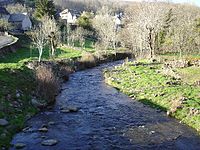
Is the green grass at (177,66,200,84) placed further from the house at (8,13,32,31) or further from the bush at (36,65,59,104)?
the house at (8,13,32,31)

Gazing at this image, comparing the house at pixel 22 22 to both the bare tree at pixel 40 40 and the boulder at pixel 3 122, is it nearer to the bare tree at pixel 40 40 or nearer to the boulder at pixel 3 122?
the bare tree at pixel 40 40

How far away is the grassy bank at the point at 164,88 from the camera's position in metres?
30.0

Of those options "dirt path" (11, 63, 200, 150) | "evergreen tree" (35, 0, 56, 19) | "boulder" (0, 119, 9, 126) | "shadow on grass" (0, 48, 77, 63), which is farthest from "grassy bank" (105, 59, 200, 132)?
"evergreen tree" (35, 0, 56, 19)

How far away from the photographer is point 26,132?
26094mm

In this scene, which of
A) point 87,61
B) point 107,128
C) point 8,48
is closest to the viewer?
point 107,128

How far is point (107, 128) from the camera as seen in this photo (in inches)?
1065

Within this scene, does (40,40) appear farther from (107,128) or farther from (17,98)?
(107,128)

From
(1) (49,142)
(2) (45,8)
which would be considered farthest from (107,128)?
(2) (45,8)

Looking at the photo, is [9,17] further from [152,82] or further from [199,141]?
[199,141]

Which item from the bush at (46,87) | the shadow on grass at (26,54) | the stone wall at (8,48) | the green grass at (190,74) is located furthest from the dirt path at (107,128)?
the stone wall at (8,48)

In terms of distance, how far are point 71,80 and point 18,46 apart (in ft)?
99.1

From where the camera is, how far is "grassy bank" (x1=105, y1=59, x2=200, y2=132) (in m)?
30.0

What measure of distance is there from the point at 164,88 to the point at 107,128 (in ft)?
42.7

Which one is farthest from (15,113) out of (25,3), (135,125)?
(25,3)
